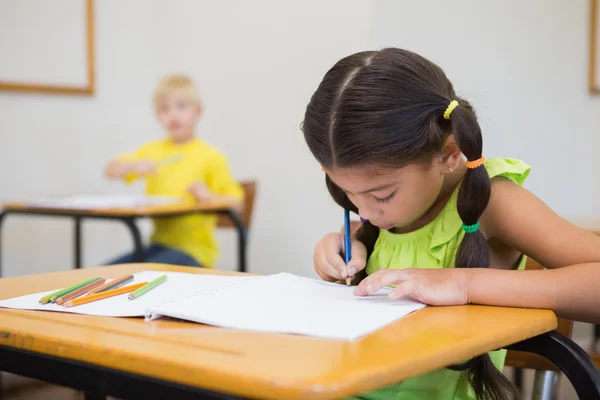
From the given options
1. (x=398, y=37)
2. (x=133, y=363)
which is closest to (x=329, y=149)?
(x=133, y=363)

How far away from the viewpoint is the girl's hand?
0.88 meters

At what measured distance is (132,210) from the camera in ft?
8.54

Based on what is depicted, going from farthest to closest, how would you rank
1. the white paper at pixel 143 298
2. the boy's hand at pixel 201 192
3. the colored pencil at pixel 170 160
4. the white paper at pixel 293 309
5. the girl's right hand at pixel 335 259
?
1. the colored pencil at pixel 170 160
2. the boy's hand at pixel 201 192
3. the girl's right hand at pixel 335 259
4. the white paper at pixel 143 298
5. the white paper at pixel 293 309

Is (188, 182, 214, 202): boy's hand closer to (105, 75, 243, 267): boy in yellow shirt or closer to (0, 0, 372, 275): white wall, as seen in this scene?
(105, 75, 243, 267): boy in yellow shirt

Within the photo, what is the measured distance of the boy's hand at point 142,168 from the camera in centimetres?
327

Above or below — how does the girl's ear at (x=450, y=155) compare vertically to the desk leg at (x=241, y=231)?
above

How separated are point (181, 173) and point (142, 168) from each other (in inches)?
7.5

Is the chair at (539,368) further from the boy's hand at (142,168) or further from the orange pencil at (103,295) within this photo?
the boy's hand at (142,168)

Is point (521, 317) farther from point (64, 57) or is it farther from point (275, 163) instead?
point (64, 57)

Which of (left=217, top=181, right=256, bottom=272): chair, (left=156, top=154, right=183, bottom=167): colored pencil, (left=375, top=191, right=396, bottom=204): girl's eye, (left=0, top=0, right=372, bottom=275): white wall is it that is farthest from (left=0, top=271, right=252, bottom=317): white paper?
(left=156, top=154, right=183, bottom=167): colored pencil

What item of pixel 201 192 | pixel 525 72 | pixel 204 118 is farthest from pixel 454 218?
pixel 204 118

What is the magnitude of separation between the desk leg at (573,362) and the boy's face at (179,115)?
2.75 m

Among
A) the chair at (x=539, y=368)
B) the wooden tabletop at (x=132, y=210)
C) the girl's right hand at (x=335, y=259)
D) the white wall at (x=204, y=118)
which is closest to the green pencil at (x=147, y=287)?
the girl's right hand at (x=335, y=259)

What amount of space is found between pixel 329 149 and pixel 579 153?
86.5 inches
